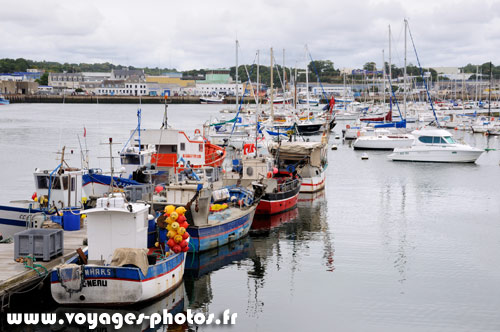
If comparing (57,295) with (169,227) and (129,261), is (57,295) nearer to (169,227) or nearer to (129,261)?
(129,261)

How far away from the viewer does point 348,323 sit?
19516mm

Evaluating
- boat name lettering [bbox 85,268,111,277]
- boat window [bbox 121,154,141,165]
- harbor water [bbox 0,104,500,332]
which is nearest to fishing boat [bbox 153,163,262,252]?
harbor water [bbox 0,104,500,332]

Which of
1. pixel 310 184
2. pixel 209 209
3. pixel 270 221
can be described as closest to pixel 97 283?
pixel 209 209

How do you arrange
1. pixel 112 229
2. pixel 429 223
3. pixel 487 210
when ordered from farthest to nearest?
pixel 487 210 < pixel 429 223 < pixel 112 229

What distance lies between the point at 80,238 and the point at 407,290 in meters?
12.1

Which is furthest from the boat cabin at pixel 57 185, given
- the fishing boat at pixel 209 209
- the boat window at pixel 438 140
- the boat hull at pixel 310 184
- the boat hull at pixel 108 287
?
the boat window at pixel 438 140

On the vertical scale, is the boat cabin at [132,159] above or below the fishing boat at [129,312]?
above

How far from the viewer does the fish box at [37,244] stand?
19.8 m

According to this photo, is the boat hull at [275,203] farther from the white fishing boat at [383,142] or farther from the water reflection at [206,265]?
the white fishing boat at [383,142]

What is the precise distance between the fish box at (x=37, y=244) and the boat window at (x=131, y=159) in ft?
54.0

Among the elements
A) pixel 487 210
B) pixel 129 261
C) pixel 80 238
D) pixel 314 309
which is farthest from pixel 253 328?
pixel 487 210

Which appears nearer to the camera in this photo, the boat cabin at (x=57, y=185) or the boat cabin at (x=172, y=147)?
the boat cabin at (x=57, y=185)

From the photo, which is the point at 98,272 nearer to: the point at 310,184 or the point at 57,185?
the point at 57,185

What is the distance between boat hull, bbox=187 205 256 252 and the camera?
2530 cm
